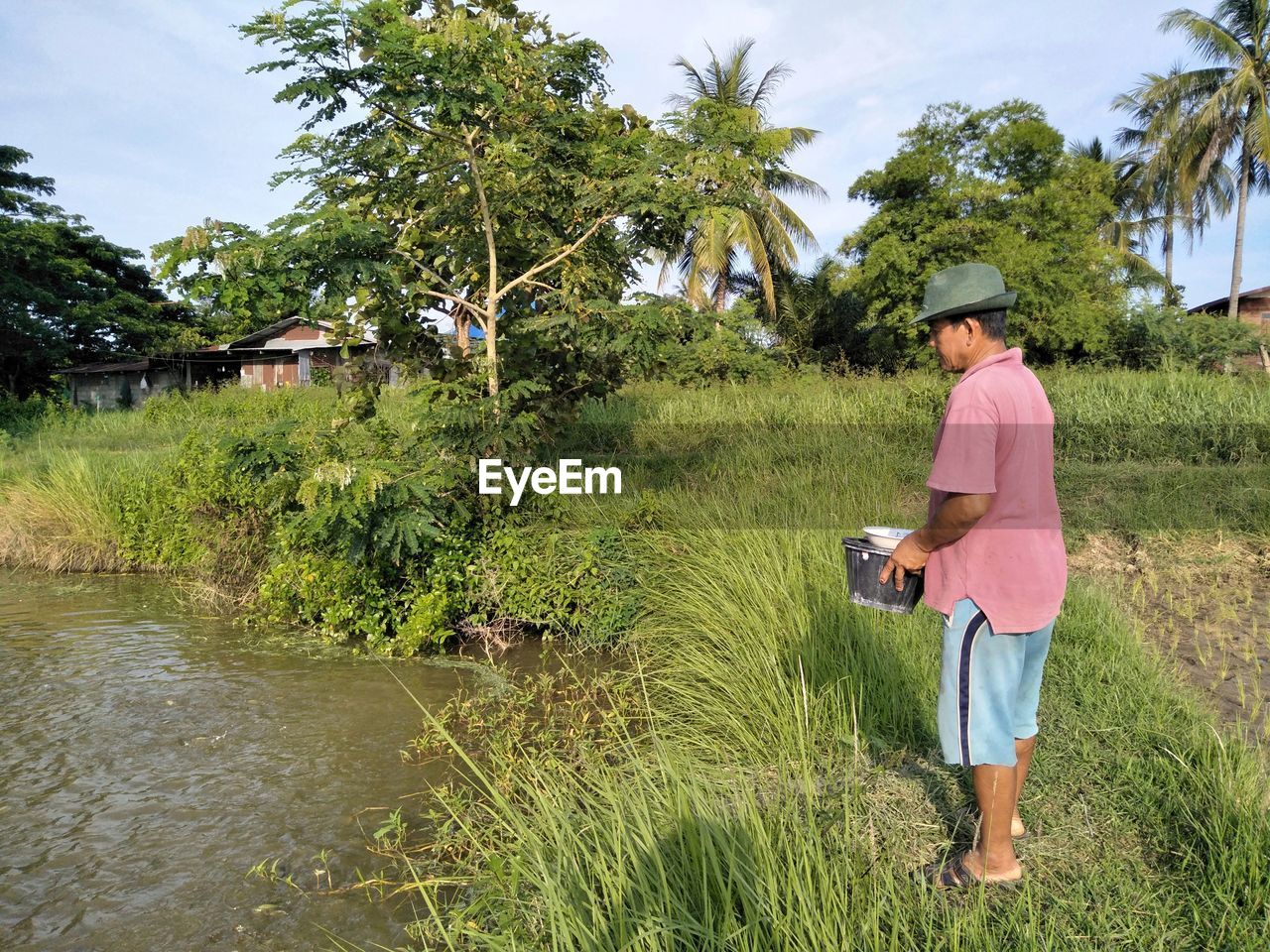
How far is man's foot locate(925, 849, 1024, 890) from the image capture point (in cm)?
246

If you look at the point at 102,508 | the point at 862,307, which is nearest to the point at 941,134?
the point at 862,307

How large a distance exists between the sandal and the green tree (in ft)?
14.4

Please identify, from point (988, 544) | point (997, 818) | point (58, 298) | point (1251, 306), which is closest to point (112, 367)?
point (58, 298)

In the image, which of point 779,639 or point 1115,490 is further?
point 1115,490

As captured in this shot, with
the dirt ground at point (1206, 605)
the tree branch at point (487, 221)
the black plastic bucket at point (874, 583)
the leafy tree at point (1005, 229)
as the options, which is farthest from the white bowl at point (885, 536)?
the leafy tree at point (1005, 229)

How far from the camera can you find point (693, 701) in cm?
447

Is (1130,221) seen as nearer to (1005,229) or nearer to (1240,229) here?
(1240,229)

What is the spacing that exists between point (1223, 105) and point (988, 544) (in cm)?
2972

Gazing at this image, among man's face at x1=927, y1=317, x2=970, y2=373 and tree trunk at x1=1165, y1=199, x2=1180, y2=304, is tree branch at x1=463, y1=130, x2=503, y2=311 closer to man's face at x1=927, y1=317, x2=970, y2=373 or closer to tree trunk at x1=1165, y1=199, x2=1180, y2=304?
man's face at x1=927, y1=317, x2=970, y2=373

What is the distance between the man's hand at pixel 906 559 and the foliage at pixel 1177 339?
19.7 m

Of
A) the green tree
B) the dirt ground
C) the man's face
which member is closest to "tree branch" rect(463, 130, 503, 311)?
the green tree

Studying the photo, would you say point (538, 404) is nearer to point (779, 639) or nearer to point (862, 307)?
point (779, 639)

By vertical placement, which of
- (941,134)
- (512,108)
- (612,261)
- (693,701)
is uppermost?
(941,134)

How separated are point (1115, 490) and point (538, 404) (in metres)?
5.67
